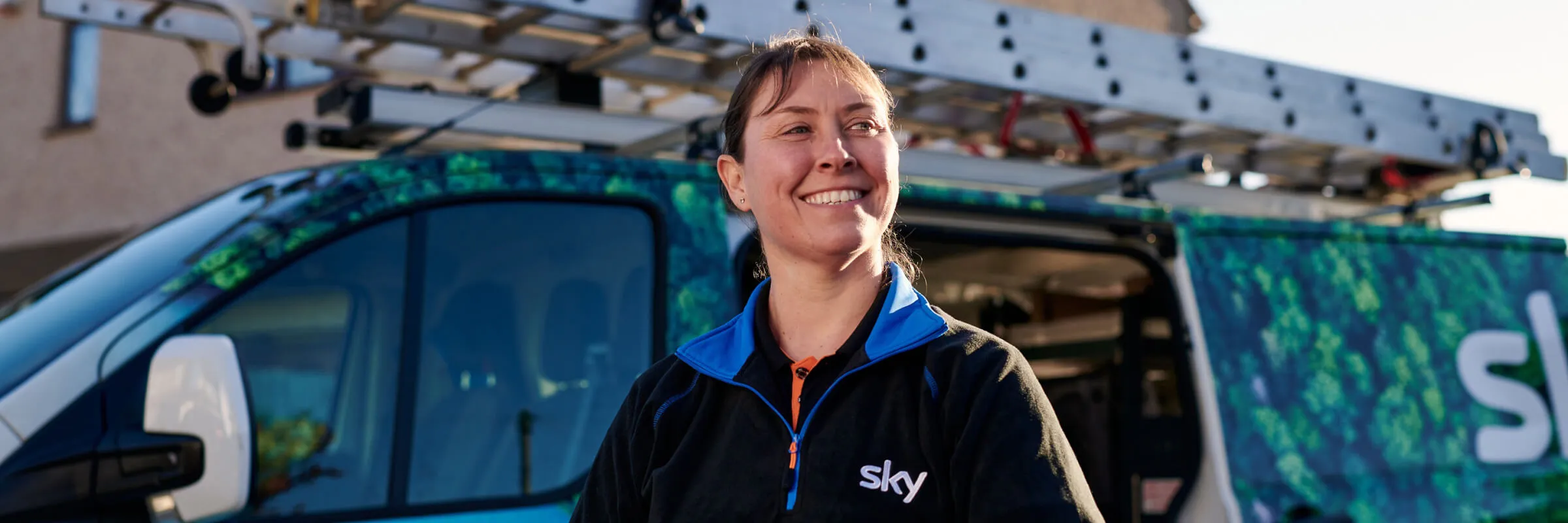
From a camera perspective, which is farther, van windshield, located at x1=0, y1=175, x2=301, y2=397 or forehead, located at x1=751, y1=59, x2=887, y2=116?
van windshield, located at x1=0, y1=175, x2=301, y2=397

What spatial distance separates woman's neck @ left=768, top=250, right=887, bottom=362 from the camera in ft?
5.15

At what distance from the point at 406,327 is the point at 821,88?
144 cm

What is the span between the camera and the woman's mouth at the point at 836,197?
1535mm

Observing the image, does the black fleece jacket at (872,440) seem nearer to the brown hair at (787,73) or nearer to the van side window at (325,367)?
the brown hair at (787,73)

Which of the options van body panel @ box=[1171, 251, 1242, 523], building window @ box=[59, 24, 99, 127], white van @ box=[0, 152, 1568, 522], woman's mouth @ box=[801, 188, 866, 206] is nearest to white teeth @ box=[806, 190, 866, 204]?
woman's mouth @ box=[801, 188, 866, 206]

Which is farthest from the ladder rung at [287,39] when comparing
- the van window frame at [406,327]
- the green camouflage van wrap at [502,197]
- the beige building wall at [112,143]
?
the beige building wall at [112,143]

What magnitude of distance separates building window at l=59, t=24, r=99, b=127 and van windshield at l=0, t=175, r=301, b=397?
10.5 m

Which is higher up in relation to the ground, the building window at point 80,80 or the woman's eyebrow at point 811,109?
the building window at point 80,80

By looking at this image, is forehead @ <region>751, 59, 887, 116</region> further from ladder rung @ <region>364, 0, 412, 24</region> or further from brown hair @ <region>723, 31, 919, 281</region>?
ladder rung @ <region>364, 0, 412, 24</region>

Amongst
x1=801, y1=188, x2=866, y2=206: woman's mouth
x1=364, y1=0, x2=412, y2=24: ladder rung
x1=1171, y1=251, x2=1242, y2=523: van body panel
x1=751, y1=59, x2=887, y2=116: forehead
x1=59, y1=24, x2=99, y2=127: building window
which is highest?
x1=59, y1=24, x2=99, y2=127: building window

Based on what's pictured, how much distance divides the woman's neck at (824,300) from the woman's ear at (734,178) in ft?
0.50

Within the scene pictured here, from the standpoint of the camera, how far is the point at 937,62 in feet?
11.5

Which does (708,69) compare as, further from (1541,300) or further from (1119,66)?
(1541,300)

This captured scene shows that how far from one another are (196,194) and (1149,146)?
388 inches
